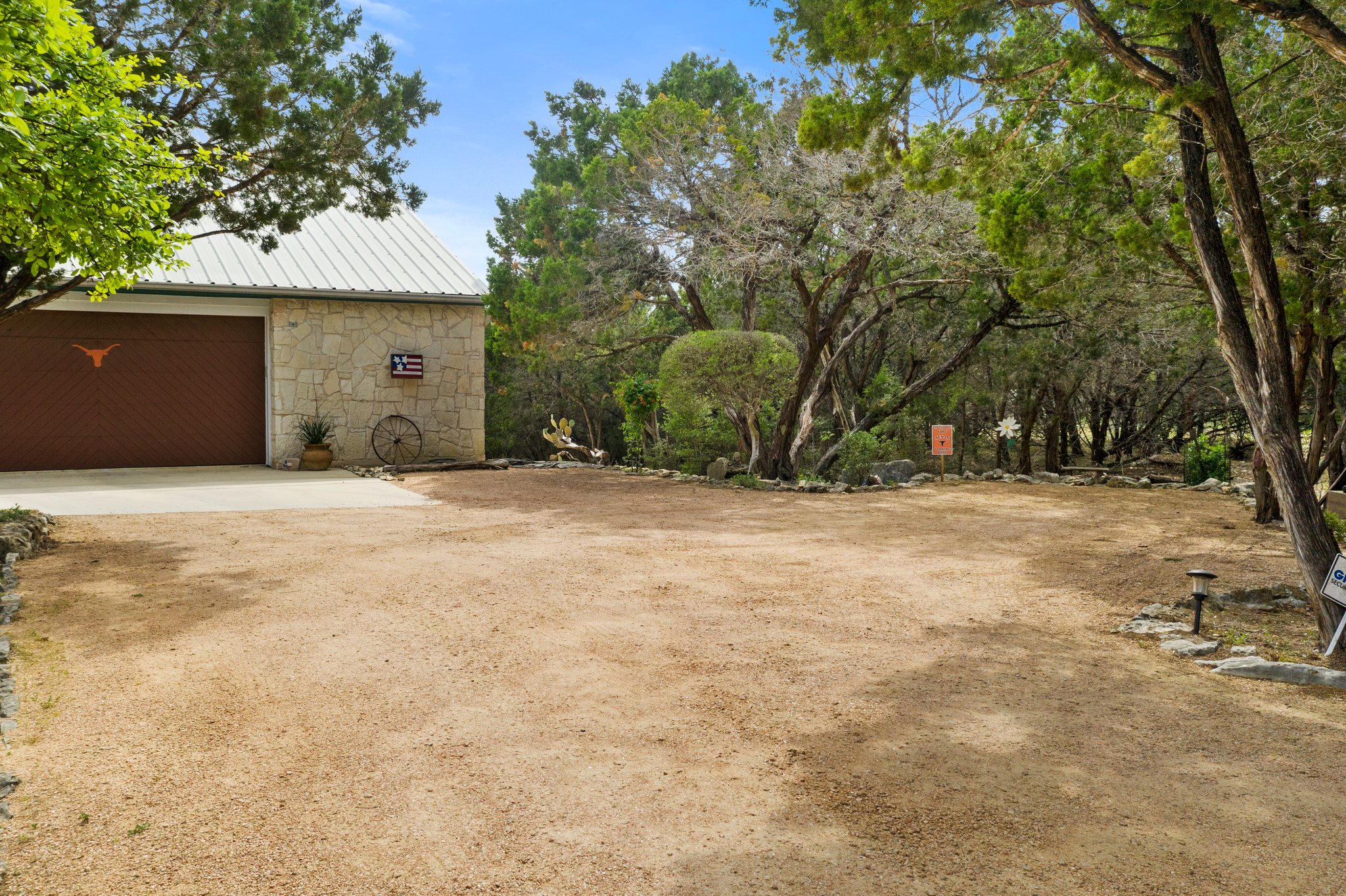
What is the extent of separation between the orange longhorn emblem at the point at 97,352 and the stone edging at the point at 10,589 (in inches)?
226

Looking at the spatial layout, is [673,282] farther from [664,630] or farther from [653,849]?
[653,849]

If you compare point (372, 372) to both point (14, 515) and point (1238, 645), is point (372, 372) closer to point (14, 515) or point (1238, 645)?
point (14, 515)

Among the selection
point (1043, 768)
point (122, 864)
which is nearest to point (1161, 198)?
point (1043, 768)

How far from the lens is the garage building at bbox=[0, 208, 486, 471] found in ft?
41.0

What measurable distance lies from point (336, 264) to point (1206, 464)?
13928 millimetres

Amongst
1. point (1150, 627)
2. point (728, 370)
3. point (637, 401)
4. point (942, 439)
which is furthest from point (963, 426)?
point (1150, 627)

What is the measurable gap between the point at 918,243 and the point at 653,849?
34.4 feet

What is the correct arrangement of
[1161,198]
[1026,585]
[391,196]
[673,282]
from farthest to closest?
[673,282] < [391,196] < [1161,198] < [1026,585]

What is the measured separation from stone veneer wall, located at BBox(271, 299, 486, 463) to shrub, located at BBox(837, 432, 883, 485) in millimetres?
6050

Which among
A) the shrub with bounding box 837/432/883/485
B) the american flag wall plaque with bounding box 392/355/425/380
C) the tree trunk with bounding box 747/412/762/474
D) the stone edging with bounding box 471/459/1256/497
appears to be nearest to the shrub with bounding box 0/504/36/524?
the stone edging with bounding box 471/459/1256/497

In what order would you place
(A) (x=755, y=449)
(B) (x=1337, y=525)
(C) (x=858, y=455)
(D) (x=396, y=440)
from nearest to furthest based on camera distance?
(B) (x=1337, y=525) < (A) (x=755, y=449) < (C) (x=858, y=455) < (D) (x=396, y=440)

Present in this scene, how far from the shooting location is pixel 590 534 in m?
7.81

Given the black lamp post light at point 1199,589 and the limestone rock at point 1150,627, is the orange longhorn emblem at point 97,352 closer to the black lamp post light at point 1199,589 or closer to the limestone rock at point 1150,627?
the limestone rock at point 1150,627

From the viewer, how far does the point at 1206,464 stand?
13297 millimetres
